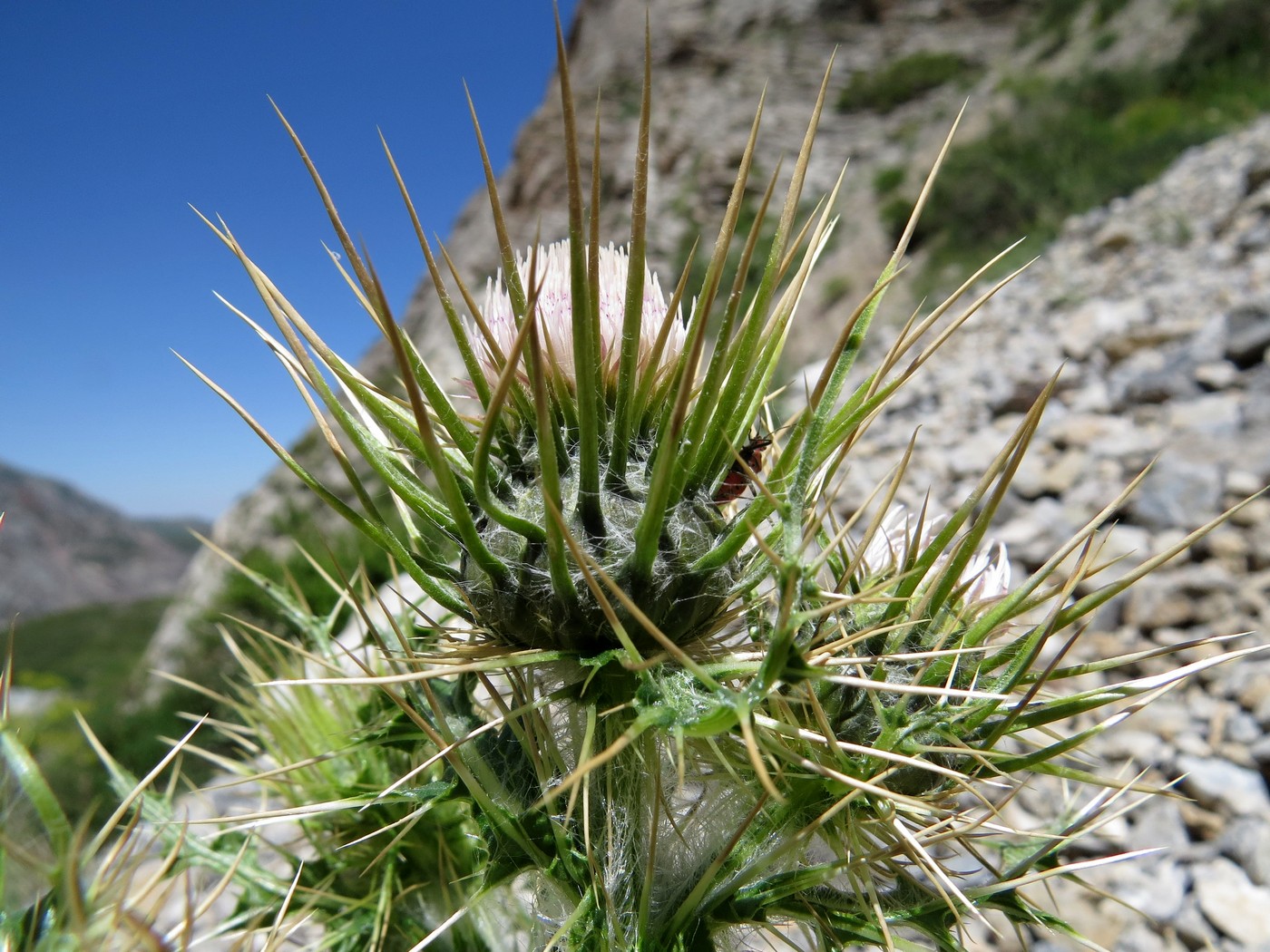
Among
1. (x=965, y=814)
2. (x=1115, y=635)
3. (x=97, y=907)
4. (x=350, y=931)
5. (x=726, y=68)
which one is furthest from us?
(x=726, y=68)

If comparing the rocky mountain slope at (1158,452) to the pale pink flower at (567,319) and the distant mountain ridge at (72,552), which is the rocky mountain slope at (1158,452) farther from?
the distant mountain ridge at (72,552)

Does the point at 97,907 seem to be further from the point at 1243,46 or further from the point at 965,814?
the point at 1243,46

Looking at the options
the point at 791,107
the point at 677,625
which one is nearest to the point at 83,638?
the point at 791,107

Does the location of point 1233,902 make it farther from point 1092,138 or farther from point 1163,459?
point 1092,138

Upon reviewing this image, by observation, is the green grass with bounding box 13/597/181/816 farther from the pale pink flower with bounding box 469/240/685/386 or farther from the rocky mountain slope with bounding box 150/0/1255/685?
the rocky mountain slope with bounding box 150/0/1255/685

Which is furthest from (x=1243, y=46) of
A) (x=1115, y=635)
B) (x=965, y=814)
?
(x=965, y=814)

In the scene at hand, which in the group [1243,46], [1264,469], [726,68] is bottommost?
[1264,469]
